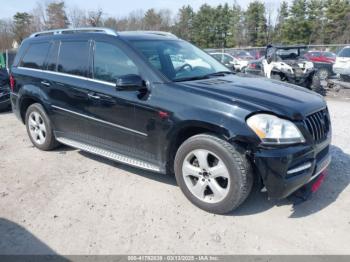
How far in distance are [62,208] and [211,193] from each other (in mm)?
1628

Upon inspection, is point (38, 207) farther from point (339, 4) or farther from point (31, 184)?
point (339, 4)

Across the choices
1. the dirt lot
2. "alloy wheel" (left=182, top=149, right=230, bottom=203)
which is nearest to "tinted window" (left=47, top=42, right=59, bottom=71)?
the dirt lot

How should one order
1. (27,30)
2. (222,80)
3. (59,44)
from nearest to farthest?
(222,80) → (59,44) → (27,30)

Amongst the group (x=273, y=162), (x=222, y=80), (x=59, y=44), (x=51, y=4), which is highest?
(x=51, y=4)

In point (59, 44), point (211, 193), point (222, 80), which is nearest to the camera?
point (211, 193)

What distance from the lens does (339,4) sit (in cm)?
4822

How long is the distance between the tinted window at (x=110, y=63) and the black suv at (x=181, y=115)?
0.01 metres

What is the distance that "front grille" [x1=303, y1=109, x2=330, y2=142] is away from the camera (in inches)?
129

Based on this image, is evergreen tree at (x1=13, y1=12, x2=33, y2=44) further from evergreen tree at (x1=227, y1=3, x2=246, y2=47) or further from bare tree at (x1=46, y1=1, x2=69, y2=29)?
evergreen tree at (x1=227, y1=3, x2=246, y2=47)

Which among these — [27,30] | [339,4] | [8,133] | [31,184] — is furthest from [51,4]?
[31,184]

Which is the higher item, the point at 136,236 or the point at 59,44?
the point at 59,44

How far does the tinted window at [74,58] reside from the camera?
4461 mm

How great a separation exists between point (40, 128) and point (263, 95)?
3645mm

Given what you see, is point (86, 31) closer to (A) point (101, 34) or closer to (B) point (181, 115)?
(A) point (101, 34)
